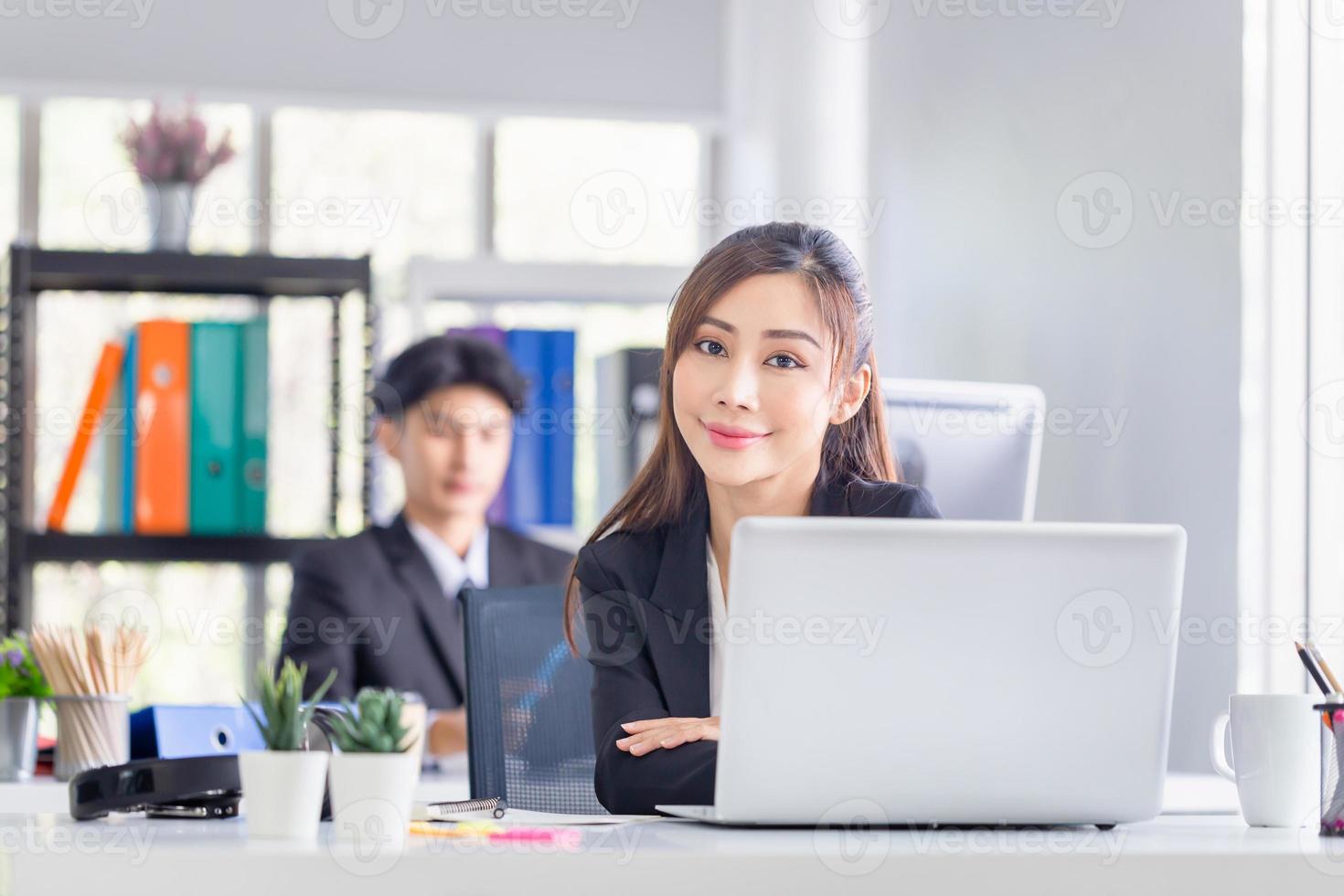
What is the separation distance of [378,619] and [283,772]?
6.83ft

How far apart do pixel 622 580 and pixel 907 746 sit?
66cm

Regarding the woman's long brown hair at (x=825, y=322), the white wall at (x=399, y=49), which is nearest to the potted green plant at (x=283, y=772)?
the woman's long brown hair at (x=825, y=322)

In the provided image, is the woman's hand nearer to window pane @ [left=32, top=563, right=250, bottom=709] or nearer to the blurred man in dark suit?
the blurred man in dark suit

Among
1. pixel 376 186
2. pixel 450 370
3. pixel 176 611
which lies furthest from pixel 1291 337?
pixel 176 611

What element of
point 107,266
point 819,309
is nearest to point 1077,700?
point 819,309

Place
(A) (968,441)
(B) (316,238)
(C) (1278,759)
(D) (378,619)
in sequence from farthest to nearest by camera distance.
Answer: (B) (316,238)
(D) (378,619)
(A) (968,441)
(C) (1278,759)

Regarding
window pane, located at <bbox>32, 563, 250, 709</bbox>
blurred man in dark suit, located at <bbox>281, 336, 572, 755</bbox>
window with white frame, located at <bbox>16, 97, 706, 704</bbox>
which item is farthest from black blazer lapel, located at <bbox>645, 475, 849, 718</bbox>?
window pane, located at <bbox>32, 563, 250, 709</bbox>

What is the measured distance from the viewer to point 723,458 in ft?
5.19

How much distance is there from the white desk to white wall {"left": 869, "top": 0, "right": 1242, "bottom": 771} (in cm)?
151

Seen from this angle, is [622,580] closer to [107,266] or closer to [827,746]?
[827,746]

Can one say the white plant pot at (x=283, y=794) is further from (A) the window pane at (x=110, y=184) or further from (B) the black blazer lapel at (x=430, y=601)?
(A) the window pane at (x=110, y=184)

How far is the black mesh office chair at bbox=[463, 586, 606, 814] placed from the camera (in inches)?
79.7

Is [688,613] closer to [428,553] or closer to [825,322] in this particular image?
[825,322]

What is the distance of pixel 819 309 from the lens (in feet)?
5.35
